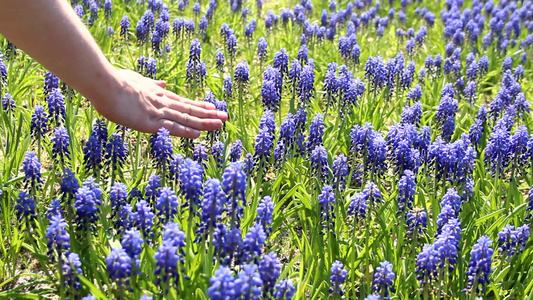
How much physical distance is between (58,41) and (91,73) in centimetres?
38

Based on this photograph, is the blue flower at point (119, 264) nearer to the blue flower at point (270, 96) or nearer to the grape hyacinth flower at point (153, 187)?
the grape hyacinth flower at point (153, 187)

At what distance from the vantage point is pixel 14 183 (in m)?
4.92

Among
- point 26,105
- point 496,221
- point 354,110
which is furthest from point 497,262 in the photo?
point 26,105

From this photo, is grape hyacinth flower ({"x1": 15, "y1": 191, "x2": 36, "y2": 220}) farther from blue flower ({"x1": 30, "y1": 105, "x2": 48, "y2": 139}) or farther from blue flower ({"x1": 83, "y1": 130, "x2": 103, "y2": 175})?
blue flower ({"x1": 30, "y1": 105, "x2": 48, "y2": 139})

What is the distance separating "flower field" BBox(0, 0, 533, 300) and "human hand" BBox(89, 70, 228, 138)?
0.24m

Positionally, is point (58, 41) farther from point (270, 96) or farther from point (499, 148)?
point (499, 148)

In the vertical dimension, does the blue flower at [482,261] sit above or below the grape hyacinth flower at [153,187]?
below

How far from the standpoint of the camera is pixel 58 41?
13.9ft

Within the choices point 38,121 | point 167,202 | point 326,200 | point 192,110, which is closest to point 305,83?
point 192,110

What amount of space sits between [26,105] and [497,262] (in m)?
5.42

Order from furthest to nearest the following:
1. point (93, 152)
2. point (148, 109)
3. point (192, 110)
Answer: point (192, 110) < point (148, 109) < point (93, 152)

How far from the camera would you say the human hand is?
4.77 metres

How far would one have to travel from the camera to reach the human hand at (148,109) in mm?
4770

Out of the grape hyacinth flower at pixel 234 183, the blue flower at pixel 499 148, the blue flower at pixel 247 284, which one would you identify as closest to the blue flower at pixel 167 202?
the grape hyacinth flower at pixel 234 183
